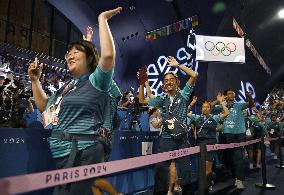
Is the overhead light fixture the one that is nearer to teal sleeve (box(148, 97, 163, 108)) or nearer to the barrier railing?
teal sleeve (box(148, 97, 163, 108))

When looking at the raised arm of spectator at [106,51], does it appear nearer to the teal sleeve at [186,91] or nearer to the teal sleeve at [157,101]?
the teal sleeve at [186,91]

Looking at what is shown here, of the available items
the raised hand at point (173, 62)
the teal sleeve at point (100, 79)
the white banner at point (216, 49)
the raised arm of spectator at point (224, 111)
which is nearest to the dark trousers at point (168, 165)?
the raised hand at point (173, 62)

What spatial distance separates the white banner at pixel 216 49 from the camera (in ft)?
39.1

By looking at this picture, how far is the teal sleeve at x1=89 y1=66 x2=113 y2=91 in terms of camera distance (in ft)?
6.30

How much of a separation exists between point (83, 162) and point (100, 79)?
52 centimetres

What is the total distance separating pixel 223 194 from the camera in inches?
227

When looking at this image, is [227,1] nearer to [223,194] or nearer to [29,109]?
[223,194]

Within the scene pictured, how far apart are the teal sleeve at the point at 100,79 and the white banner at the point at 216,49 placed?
1027 cm

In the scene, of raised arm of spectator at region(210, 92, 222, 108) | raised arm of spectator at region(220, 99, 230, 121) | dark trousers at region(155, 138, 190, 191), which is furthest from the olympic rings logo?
dark trousers at region(155, 138, 190, 191)

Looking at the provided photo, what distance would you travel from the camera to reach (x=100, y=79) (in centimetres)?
193

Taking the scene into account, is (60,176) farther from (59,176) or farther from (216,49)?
(216,49)

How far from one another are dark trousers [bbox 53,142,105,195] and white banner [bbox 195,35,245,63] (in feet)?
33.9

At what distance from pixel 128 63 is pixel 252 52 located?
8.61 metres

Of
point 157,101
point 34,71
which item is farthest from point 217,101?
point 34,71
